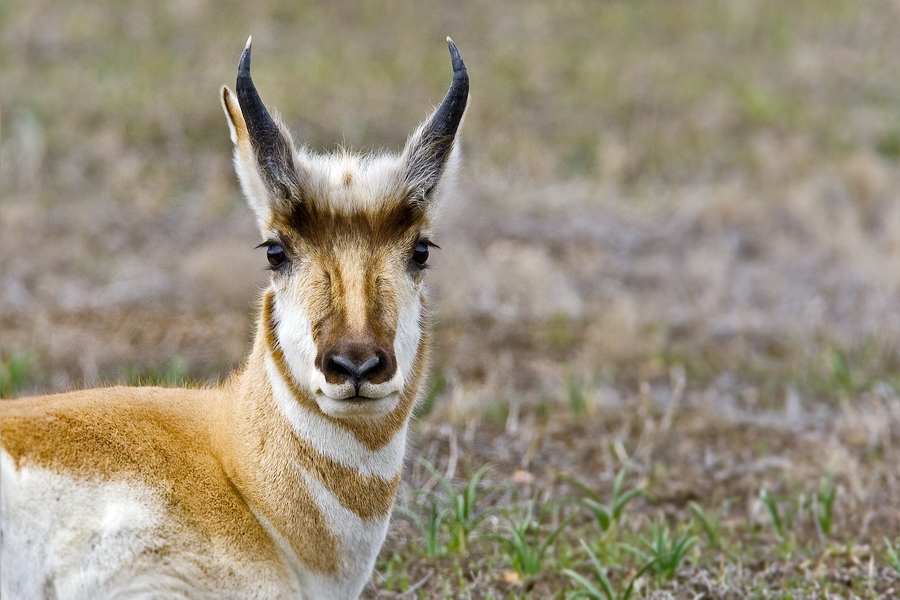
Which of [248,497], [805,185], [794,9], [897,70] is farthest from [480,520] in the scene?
[794,9]

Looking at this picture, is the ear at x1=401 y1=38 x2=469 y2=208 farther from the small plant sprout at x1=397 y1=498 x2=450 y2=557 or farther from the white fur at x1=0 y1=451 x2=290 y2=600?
the small plant sprout at x1=397 y1=498 x2=450 y2=557

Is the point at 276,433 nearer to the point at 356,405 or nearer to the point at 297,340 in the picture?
the point at 297,340

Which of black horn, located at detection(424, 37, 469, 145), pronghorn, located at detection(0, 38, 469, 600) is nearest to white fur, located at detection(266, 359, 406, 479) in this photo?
pronghorn, located at detection(0, 38, 469, 600)

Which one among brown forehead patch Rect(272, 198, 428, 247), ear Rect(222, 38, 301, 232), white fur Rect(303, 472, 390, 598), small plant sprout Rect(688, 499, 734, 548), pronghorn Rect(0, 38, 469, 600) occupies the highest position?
ear Rect(222, 38, 301, 232)

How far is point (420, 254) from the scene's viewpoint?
4.71 meters

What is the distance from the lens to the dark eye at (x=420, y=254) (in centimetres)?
471

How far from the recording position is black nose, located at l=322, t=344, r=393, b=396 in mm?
4059

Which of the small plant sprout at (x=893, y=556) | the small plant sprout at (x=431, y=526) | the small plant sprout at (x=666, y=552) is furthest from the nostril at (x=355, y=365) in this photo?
the small plant sprout at (x=893, y=556)

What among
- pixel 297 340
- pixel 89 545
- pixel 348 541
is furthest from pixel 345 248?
pixel 89 545

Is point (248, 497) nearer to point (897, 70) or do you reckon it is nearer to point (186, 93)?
point (186, 93)

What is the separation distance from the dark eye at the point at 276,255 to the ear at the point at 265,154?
0.44 ft

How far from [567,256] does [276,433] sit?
8.97 metres

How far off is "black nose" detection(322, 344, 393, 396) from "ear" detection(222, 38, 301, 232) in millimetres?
775

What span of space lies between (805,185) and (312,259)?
12.5 m
